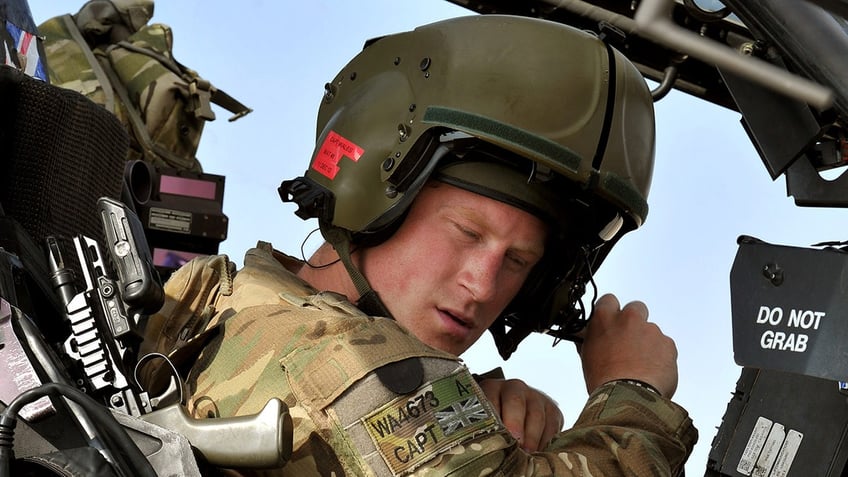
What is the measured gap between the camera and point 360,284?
9.59 feet

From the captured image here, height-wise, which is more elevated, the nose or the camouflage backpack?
the camouflage backpack

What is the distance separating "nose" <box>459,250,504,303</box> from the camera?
2826mm

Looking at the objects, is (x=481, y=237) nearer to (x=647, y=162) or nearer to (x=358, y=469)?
(x=647, y=162)

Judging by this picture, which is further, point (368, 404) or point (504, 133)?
point (504, 133)

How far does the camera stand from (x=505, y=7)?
3824 millimetres

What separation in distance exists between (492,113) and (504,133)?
7cm

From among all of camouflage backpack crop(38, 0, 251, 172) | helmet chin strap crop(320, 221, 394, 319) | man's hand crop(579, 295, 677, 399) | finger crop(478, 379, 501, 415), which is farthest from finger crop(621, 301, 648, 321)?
camouflage backpack crop(38, 0, 251, 172)

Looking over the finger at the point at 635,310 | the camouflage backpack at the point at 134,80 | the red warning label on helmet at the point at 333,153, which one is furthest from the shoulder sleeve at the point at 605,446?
the camouflage backpack at the point at 134,80

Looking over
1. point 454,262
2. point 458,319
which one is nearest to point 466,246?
point 454,262

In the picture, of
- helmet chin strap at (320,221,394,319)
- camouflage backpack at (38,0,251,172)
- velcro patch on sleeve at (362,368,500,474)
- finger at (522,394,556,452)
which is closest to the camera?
velcro patch on sleeve at (362,368,500,474)

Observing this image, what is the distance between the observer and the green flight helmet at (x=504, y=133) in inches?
113

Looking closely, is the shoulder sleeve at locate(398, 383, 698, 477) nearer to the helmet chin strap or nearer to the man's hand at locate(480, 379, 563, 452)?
the man's hand at locate(480, 379, 563, 452)

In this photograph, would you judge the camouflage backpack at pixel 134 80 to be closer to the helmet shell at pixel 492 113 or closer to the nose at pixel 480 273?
the helmet shell at pixel 492 113

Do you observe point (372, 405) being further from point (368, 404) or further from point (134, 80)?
point (134, 80)
